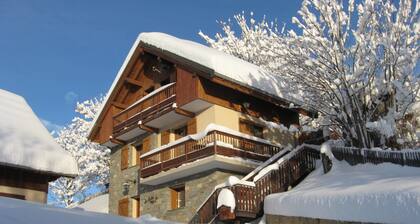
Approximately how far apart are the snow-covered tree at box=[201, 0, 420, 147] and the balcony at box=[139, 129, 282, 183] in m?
2.83

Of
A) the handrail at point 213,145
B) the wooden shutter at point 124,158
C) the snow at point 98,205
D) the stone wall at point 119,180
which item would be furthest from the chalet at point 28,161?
the snow at point 98,205

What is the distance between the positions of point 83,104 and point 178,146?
76.2ft

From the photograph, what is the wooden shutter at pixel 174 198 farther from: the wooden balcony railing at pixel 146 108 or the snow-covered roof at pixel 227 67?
the snow-covered roof at pixel 227 67

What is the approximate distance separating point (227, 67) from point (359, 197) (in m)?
8.54

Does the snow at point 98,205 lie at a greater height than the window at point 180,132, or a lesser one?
lesser

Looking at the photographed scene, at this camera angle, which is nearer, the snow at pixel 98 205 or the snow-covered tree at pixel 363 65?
the snow-covered tree at pixel 363 65

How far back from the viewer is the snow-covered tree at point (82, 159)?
36562 millimetres

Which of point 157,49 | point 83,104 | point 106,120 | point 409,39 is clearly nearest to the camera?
point 409,39

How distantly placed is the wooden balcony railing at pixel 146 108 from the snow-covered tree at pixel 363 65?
549 centimetres

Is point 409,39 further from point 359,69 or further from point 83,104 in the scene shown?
point 83,104

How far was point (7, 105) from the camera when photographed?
18422mm

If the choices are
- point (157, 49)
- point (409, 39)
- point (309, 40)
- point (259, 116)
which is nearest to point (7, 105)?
point (157, 49)

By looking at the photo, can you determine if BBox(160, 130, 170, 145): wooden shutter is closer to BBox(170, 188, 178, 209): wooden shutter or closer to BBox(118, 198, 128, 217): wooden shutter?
BBox(170, 188, 178, 209): wooden shutter

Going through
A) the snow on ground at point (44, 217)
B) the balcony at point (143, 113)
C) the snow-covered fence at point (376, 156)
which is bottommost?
the snow on ground at point (44, 217)
